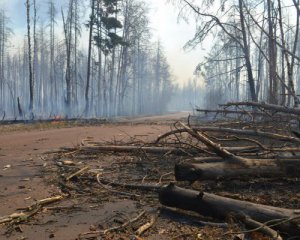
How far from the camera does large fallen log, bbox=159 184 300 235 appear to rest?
329 centimetres

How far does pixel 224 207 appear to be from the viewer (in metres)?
3.65

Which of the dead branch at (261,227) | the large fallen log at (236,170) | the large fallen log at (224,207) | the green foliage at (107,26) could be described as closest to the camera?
the dead branch at (261,227)

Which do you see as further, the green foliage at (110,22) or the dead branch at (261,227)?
the green foliage at (110,22)

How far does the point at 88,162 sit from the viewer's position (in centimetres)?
720

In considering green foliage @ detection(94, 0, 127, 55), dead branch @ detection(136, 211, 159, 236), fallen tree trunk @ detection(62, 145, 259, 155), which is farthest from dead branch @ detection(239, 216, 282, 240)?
green foliage @ detection(94, 0, 127, 55)

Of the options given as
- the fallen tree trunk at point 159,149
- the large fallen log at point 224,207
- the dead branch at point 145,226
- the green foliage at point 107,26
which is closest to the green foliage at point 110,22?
the green foliage at point 107,26

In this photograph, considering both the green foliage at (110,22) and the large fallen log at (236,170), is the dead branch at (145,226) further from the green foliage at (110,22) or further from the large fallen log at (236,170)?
the green foliage at (110,22)

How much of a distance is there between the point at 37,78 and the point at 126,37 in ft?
85.8

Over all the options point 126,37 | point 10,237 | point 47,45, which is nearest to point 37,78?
point 47,45

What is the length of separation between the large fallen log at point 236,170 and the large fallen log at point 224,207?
2.15ft

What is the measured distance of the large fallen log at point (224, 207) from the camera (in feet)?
10.8

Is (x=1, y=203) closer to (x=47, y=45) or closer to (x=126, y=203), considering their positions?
(x=126, y=203)

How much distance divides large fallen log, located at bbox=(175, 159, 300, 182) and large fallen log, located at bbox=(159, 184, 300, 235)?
0.66m

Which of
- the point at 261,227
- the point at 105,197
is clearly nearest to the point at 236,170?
the point at 261,227
